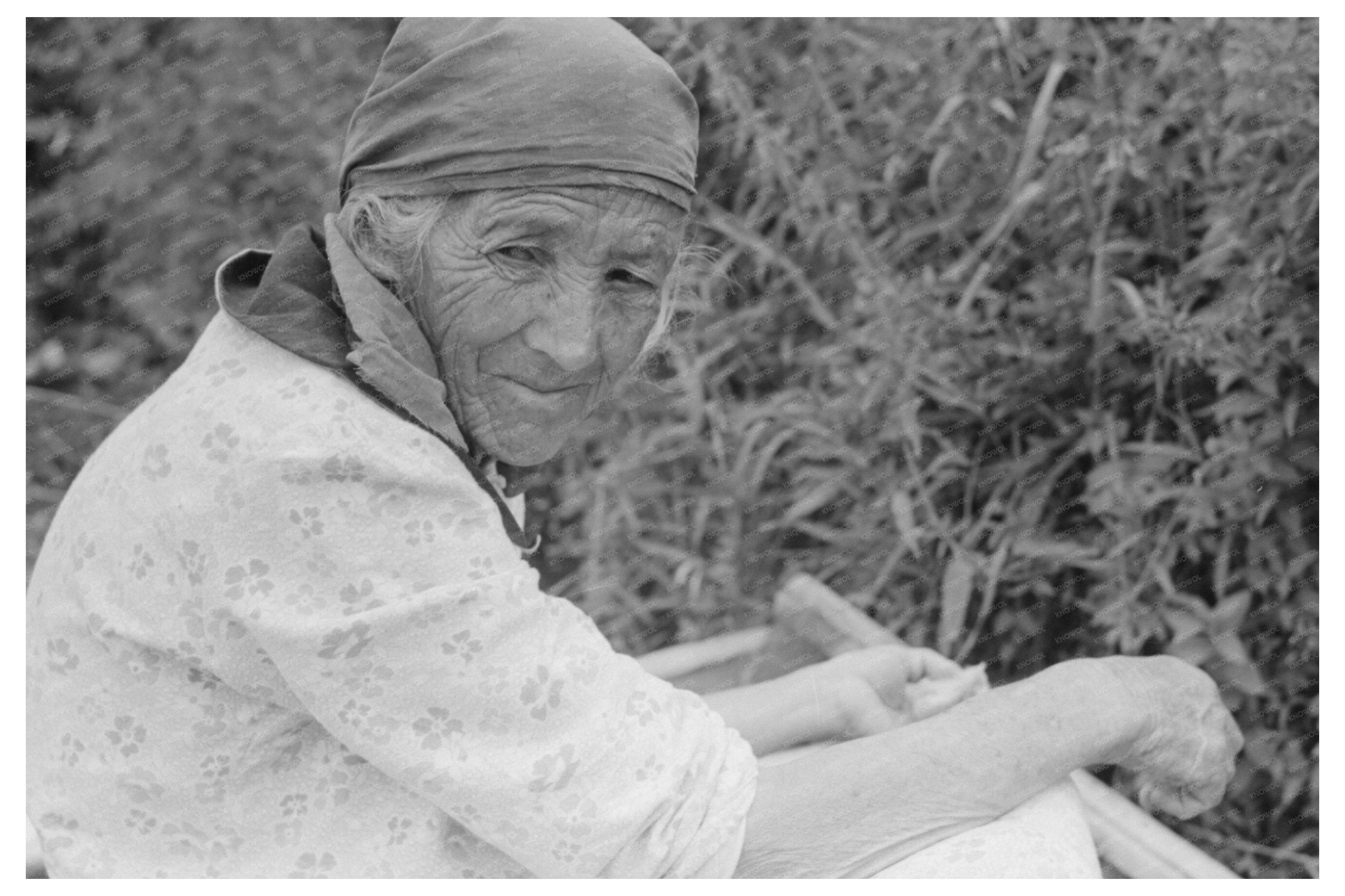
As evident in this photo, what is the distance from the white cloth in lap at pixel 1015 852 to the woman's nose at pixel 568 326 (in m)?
0.76

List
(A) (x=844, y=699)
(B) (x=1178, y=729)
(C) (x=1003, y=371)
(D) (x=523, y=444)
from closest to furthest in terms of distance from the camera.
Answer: (D) (x=523, y=444)
(B) (x=1178, y=729)
(A) (x=844, y=699)
(C) (x=1003, y=371)

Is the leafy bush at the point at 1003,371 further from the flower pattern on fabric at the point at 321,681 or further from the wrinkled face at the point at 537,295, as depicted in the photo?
the flower pattern on fabric at the point at 321,681

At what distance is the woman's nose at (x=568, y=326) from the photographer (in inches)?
61.1

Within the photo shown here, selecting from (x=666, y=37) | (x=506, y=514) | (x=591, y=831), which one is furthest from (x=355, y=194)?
(x=666, y=37)

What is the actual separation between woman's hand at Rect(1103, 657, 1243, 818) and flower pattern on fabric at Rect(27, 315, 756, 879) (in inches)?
22.9

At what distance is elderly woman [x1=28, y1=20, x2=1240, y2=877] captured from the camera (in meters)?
1.43

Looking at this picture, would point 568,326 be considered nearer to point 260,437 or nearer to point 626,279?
point 626,279

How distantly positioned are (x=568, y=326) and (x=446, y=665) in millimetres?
421

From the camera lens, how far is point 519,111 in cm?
146

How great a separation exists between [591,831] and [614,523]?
2.36m

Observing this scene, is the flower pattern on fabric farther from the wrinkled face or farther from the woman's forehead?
the woman's forehead

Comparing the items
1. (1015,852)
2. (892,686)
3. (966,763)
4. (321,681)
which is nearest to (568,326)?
(321,681)

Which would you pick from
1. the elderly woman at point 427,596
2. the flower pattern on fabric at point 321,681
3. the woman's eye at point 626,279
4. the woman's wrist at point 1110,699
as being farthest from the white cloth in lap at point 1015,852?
the woman's eye at point 626,279

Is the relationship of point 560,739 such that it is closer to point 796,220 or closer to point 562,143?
point 562,143
